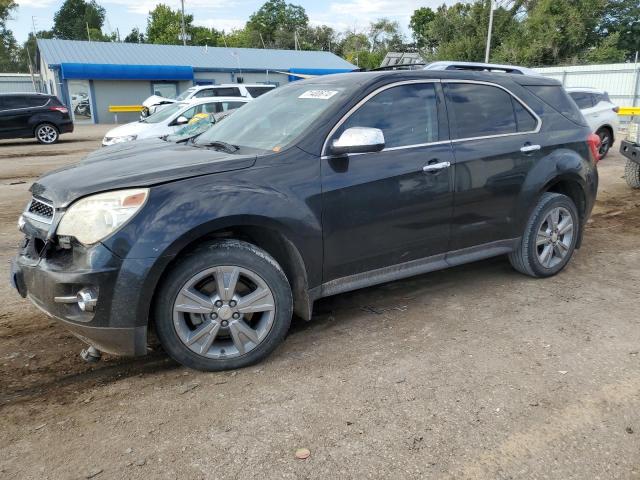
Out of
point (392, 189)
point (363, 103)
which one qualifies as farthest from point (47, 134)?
point (392, 189)

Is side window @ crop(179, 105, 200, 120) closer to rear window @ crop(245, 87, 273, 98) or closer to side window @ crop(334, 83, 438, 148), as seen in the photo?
rear window @ crop(245, 87, 273, 98)

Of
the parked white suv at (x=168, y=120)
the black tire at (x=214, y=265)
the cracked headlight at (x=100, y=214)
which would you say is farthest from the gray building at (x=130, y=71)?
the cracked headlight at (x=100, y=214)

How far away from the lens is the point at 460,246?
424 centimetres

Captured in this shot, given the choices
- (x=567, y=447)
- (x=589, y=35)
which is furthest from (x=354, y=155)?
(x=589, y=35)

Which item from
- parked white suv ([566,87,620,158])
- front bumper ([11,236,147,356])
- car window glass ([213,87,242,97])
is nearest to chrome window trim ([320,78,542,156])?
front bumper ([11,236,147,356])

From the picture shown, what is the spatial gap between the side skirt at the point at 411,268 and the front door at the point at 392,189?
5 centimetres

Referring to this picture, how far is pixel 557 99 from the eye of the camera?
482cm

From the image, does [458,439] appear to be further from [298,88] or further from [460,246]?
[298,88]

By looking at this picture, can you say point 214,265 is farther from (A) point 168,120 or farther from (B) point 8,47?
(B) point 8,47

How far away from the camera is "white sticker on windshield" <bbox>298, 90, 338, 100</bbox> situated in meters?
3.85

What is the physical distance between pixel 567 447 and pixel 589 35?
46.0m

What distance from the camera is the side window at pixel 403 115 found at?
379 cm

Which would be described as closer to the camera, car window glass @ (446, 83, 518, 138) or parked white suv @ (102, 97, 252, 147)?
car window glass @ (446, 83, 518, 138)

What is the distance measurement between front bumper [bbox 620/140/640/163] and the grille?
26.5ft
